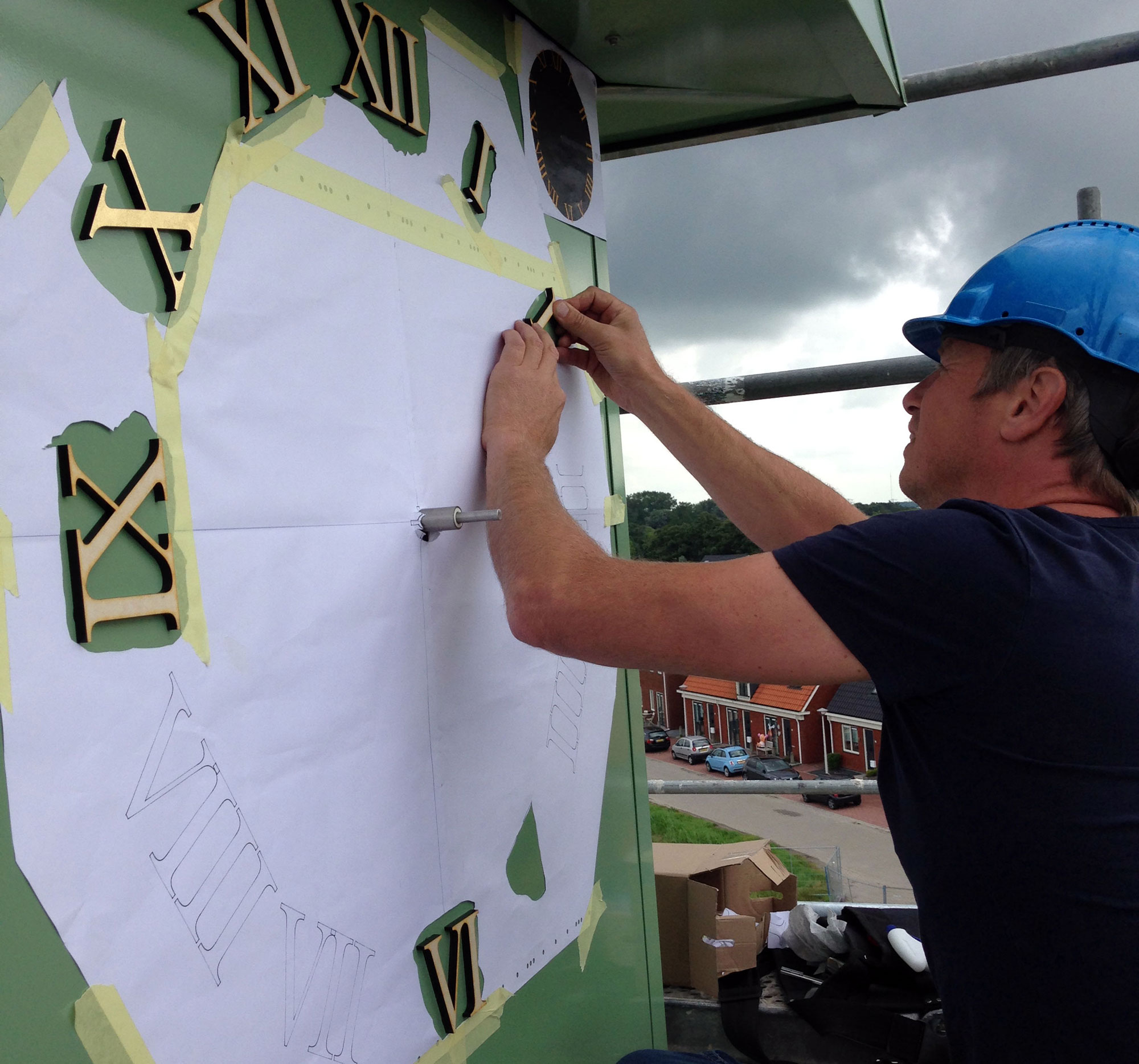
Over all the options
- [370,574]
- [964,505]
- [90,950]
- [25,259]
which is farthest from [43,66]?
[964,505]

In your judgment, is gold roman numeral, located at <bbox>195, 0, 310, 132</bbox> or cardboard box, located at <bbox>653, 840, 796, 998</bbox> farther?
cardboard box, located at <bbox>653, 840, 796, 998</bbox>

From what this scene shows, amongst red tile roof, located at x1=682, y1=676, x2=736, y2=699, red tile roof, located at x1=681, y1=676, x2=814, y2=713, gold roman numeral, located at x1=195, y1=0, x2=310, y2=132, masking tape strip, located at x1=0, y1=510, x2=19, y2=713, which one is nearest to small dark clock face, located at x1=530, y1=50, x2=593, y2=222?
gold roman numeral, located at x1=195, y1=0, x2=310, y2=132

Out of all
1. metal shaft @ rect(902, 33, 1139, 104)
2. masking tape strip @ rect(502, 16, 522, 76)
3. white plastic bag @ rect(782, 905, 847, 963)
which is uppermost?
metal shaft @ rect(902, 33, 1139, 104)

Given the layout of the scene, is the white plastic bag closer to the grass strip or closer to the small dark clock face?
the small dark clock face

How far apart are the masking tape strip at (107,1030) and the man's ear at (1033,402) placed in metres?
1.22

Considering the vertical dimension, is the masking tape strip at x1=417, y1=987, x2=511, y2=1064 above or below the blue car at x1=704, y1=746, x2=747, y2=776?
above

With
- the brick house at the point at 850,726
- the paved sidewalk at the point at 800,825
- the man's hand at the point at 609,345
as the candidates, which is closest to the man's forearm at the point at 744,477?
the man's hand at the point at 609,345

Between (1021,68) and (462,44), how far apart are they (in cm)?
158

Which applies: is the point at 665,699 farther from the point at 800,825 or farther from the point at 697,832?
the point at 800,825

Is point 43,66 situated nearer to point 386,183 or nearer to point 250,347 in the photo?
point 250,347

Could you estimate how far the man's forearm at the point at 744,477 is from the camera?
169 cm

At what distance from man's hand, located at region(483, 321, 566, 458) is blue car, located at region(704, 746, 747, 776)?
5.61m

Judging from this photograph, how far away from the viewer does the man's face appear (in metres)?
1.35

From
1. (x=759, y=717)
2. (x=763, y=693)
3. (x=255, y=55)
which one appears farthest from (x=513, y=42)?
(x=763, y=693)
